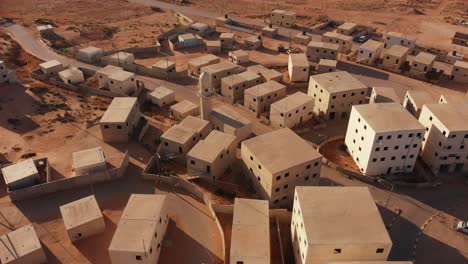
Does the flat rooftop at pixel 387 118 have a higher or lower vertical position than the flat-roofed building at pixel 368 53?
higher

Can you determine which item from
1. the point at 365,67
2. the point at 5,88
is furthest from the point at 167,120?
the point at 365,67

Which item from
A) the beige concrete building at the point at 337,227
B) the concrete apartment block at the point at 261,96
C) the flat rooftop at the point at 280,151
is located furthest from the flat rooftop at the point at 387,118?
the concrete apartment block at the point at 261,96

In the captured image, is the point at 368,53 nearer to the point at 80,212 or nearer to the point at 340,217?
the point at 340,217

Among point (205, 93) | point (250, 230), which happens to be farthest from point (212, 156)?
point (250, 230)

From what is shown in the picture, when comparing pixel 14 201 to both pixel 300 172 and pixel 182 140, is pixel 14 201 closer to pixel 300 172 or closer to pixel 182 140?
pixel 182 140

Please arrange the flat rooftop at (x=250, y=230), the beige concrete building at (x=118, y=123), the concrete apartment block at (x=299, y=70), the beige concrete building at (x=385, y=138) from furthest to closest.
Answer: the concrete apartment block at (x=299, y=70) < the beige concrete building at (x=118, y=123) < the beige concrete building at (x=385, y=138) < the flat rooftop at (x=250, y=230)

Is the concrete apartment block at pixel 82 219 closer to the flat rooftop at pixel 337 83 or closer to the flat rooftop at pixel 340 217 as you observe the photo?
the flat rooftop at pixel 340 217
